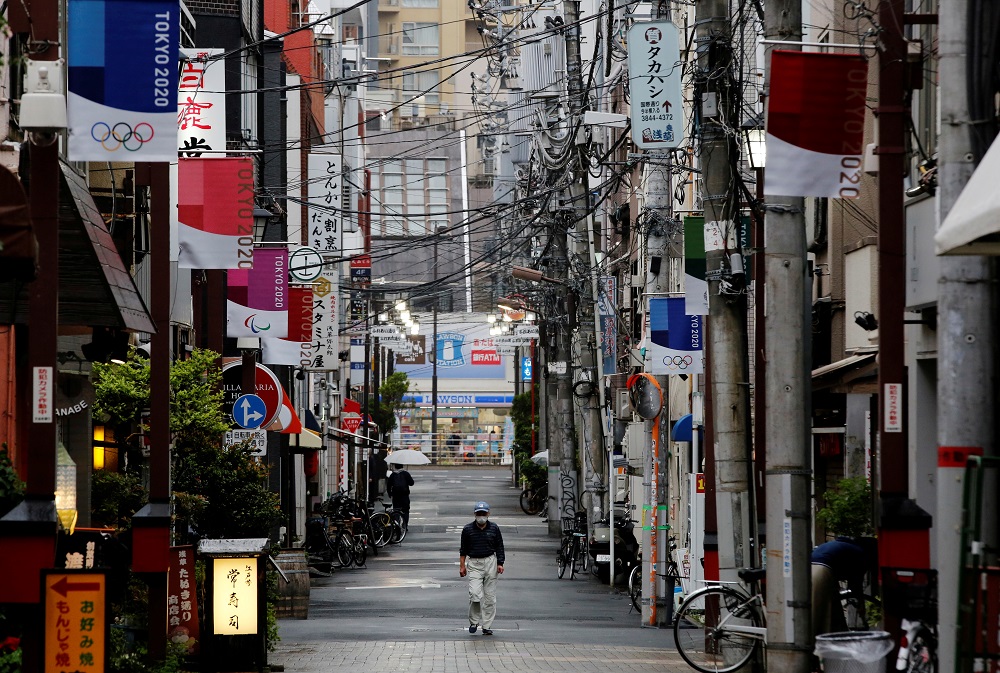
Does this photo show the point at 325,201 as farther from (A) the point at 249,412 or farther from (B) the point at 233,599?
(B) the point at 233,599

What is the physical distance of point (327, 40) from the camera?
53594 millimetres

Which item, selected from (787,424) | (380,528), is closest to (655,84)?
(787,424)

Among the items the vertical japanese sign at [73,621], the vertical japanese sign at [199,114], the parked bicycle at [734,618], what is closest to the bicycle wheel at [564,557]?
the vertical japanese sign at [199,114]

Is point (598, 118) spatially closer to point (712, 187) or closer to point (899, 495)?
point (712, 187)

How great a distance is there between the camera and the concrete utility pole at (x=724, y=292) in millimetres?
14547

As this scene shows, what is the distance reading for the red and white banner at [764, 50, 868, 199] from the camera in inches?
465

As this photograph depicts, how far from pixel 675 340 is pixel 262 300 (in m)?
6.90

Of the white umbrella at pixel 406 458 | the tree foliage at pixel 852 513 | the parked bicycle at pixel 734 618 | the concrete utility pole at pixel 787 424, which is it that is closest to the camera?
the concrete utility pole at pixel 787 424

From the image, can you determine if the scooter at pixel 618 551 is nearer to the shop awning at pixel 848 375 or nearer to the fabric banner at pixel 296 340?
the fabric banner at pixel 296 340

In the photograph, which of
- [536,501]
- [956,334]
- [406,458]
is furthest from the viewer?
[536,501]

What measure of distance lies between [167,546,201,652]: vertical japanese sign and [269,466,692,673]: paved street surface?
1.16 m

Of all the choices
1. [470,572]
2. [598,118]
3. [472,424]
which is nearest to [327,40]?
[598,118]

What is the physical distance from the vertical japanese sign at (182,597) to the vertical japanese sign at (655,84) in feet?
28.1

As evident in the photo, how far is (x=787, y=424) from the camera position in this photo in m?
12.5
